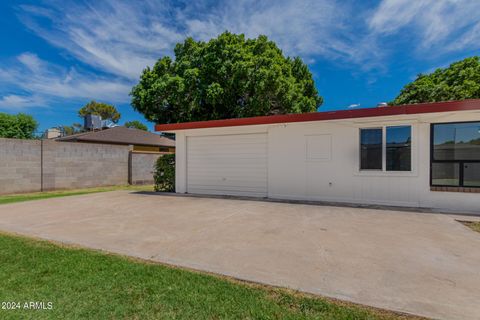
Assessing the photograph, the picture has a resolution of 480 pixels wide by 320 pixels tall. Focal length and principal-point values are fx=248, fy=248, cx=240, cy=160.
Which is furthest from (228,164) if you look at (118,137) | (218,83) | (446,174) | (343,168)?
(118,137)

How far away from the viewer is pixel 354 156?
7375mm

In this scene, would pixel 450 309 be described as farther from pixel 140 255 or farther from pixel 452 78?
pixel 452 78

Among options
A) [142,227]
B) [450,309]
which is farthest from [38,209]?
[450,309]

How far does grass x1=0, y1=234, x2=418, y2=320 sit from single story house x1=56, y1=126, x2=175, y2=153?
55.3ft

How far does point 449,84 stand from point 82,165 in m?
25.7

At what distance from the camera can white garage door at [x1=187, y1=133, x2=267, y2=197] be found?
8.87 m

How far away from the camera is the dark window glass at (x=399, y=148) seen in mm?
6832

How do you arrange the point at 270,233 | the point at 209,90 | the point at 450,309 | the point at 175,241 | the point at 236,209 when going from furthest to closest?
the point at 209,90, the point at 236,209, the point at 270,233, the point at 175,241, the point at 450,309

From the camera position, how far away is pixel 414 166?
6.75m

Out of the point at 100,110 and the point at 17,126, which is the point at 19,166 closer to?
the point at 17,126

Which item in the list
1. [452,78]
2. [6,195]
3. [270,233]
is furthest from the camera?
[452,78]

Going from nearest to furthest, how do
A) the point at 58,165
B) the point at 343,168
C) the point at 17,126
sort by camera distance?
the point at 343,168 → the point at 58,165 → the point at 17,126

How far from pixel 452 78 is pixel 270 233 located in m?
22.7

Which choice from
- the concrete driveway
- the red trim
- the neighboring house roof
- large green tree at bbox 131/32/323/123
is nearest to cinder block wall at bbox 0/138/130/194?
large green tree at bbox 131/32/323/123
